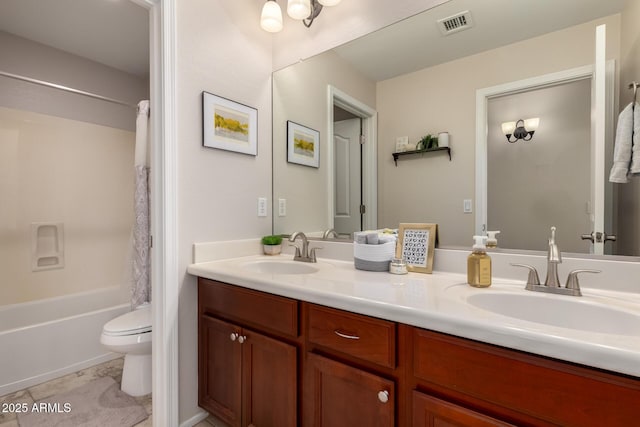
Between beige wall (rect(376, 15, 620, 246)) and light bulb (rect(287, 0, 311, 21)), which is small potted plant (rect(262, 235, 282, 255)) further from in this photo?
light bulb (rect(287, 0, 311, 21))

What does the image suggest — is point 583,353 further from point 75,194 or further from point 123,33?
point 75,194

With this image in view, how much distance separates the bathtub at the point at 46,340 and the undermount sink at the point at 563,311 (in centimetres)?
254

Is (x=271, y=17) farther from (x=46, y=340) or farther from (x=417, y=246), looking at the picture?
(x=46, y=340)

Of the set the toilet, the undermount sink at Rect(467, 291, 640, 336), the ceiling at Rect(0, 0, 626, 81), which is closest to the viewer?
the undermount sink at Rect(467, 291, 640, 336)

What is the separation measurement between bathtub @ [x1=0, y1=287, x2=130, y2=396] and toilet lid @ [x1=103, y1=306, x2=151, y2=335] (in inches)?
24.2

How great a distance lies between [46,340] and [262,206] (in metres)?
1.70

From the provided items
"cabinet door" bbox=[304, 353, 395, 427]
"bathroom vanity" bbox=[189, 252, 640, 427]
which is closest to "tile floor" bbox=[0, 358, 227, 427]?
"bathroom vanity" bbox=[189, 252, 640, 427]

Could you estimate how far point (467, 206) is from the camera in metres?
1.33

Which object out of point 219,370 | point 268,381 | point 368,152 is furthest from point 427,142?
point 219,370

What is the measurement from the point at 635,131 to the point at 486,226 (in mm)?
546

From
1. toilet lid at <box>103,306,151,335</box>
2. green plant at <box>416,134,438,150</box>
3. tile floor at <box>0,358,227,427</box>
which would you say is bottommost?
tile floor at <box>0,358,227,427</box>

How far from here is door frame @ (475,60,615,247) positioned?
41.0 inches

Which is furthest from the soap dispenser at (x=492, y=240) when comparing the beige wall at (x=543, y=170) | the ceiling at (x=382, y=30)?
the ceiling at (x=382, y=30)

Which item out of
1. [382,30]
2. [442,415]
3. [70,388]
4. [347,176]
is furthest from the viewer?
[70,388]
